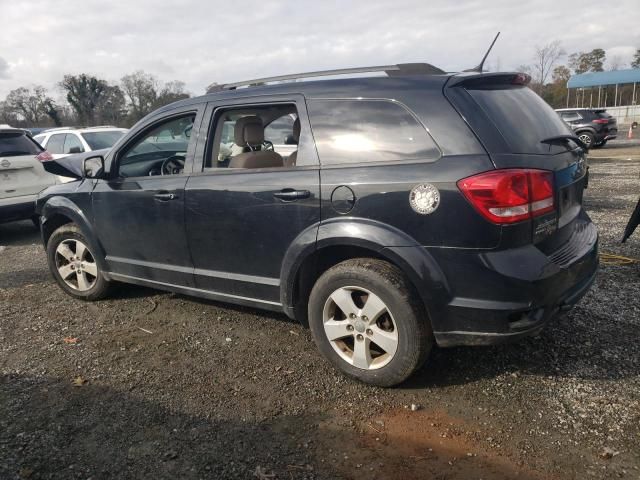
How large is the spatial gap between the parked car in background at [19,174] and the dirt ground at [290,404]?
12.5 ft

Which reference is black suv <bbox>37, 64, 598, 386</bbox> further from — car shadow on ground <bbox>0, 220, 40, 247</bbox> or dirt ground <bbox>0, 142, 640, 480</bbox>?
car shadow on ground <bbox>0, 220, 40, 247</bbox>

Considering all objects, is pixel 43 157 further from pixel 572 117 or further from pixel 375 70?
pixel 572 117

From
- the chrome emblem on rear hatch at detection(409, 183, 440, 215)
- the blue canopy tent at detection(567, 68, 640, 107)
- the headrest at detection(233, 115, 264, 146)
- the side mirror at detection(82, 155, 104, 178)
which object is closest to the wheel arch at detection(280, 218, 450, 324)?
the chrome emblem on rear hatch at detection(409, 183, 440, 215)

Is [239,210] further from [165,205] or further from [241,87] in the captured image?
[241,87]

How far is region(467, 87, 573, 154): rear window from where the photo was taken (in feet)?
9.09

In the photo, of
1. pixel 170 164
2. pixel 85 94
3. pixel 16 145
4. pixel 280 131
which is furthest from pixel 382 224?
pixel 85 94

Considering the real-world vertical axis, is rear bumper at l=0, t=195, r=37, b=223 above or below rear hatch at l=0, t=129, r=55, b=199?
below

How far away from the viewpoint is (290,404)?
2967 mm

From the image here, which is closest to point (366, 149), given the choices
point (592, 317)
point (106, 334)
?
point (592, 317)

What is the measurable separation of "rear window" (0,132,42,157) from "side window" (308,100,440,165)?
6327 mm

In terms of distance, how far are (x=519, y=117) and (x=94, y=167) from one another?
3.54 m

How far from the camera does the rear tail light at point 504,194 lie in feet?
8.39

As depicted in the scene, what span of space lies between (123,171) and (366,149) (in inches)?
96.0

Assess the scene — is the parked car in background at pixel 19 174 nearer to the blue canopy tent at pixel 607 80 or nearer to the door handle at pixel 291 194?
the door handle at pixel 291 194
